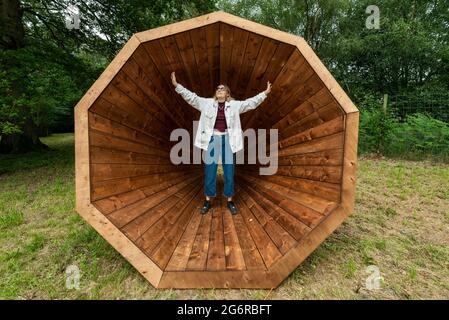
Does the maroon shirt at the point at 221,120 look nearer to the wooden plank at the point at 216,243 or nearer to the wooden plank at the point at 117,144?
the wooden plank at the point at 117,144

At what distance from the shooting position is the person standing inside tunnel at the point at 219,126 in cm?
343

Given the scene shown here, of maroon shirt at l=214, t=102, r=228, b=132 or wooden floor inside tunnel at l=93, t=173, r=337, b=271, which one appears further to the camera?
maroon shirt at l=214, t=102, r=228, b=132

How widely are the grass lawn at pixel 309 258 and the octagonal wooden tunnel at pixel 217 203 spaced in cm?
31

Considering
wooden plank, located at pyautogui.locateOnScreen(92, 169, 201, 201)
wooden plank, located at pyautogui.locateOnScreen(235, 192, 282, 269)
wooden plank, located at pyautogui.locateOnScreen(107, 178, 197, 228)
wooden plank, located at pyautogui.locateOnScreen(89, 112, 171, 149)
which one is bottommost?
wooden plank, located at pyautogui.locateOnScreen(235, 192, 282, 269)

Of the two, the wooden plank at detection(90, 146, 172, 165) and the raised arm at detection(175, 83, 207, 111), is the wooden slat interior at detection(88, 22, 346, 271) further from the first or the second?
the raised arm at detection(175, 83, 207, 111)

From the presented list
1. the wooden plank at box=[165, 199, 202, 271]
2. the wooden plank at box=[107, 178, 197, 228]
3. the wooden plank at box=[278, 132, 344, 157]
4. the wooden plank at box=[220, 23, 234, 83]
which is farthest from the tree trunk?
the wooden plank at box=[278, 132, 344, 157]

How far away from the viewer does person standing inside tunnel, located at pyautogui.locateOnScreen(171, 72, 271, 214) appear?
343cm

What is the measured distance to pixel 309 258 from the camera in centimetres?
302

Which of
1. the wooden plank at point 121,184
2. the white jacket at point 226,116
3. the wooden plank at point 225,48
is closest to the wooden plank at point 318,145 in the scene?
the white jacket at point 226,116

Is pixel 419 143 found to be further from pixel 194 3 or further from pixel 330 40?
pixel 330 40

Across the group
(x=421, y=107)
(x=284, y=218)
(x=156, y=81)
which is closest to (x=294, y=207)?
(x=284, y=218)

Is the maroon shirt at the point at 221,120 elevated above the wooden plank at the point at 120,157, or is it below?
above

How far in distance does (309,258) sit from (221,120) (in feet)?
6.05

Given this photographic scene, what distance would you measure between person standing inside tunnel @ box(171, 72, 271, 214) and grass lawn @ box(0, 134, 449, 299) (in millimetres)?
1282
